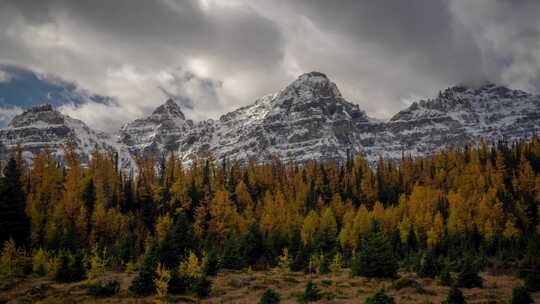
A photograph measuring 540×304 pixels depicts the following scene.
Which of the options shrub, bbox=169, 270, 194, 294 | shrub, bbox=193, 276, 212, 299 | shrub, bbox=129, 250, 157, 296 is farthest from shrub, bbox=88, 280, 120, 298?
shrub, bbox=193, 276, 212, 299

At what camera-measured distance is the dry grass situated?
27062 mm

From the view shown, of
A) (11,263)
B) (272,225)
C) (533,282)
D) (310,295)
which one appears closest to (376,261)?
(533,282)

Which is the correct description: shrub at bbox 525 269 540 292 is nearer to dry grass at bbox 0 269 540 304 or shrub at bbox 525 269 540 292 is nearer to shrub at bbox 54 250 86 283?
dry grass at bbox 0 269 540 304

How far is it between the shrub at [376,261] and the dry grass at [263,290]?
1.54 metres

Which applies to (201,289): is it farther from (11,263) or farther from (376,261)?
(11,263)

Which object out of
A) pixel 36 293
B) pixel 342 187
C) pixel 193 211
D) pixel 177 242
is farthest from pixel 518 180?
pixel 36 293

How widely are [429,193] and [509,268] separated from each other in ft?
153

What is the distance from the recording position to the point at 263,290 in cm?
3238

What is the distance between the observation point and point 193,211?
282ft

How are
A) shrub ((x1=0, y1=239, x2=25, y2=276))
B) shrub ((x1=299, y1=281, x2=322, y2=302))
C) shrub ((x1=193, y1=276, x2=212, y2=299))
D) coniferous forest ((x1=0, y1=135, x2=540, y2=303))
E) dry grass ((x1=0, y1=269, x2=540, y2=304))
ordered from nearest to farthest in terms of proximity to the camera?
1. dry grass ((x1=0, y1=269, x2=540, y2=304))
2. shrub ((x1=299, y1=281, x2=322, y2=302))
3. shrub ((x1=193, y1=276, x2=212, y2=299))
4. coniferous forest ((x1=0, y1=135, x2=540, y2=303))
5. shrub ((x1=0, y1=239, x2=25, y2=276))

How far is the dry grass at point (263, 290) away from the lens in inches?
1065

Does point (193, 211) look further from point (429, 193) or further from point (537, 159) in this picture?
point (537, 159)

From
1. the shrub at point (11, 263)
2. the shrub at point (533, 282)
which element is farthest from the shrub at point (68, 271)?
the shrub at point (533, 282)

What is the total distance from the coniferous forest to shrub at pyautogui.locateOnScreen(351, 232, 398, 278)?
0.11 meters
